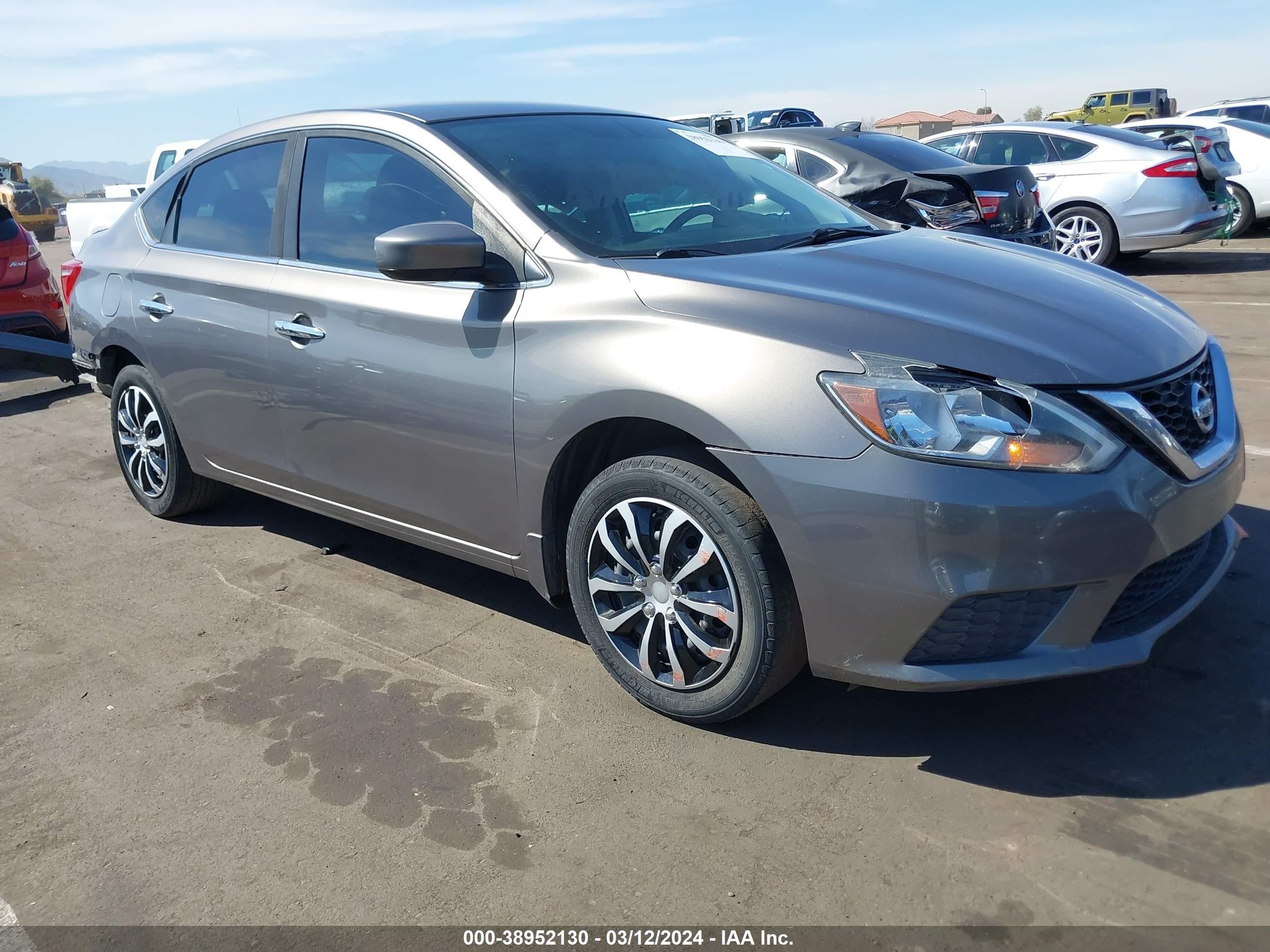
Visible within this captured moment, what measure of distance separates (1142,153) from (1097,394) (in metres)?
9.45

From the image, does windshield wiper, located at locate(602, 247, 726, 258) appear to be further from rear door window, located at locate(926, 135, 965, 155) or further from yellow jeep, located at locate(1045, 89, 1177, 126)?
yellow jeep, located at locate(1045, 89, 1177, 126)

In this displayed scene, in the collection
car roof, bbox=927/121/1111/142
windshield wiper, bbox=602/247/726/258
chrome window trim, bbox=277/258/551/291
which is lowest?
chrome window trim, bbox=277/258/551/291

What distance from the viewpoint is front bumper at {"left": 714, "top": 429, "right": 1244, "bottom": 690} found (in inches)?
97.7

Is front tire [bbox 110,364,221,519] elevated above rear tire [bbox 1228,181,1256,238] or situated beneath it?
situated beneath

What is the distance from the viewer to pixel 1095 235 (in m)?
11.0

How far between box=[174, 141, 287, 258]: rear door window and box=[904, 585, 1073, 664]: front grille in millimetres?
2824

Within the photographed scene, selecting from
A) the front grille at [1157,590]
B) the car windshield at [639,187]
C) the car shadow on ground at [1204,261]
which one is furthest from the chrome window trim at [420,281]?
the car shadow on ground at [1204,261]

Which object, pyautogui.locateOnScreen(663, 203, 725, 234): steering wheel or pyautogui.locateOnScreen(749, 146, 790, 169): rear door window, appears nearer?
pyautogui.locateOnScreen(663, 203, 725, 234): steering wheel

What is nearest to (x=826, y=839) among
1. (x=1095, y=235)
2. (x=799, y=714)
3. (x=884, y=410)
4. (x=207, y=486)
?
(x=799, y=714)

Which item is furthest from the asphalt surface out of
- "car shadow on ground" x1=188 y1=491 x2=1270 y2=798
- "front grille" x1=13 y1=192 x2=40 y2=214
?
"front grille" x1=13 y1=192 x2=40 y2=214

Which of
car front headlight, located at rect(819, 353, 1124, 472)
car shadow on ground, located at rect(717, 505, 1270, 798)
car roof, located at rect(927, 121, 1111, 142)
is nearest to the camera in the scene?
car front headlight, located at rect(819, 353, 1124, 472)

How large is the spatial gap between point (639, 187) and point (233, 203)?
5.84ft

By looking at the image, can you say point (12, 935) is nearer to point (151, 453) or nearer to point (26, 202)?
point (151, 453)

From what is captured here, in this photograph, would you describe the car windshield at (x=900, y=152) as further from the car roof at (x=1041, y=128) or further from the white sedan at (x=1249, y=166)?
the white sedan at (x=1249, y=166)
